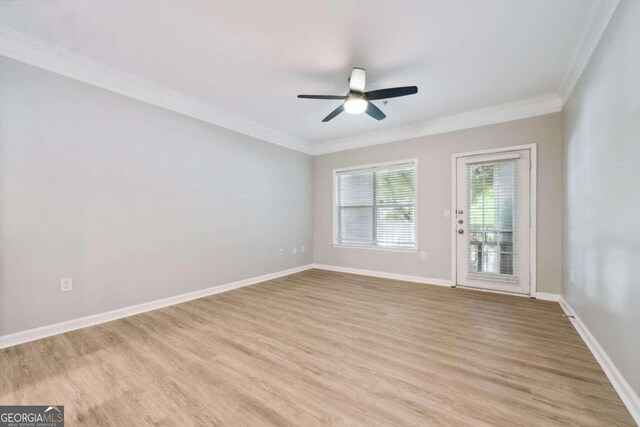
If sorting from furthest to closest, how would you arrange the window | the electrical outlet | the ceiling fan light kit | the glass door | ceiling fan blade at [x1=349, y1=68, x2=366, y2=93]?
the window < the glass door < the ceiling fan light kit < ceiling fan blade at [x1=349, y1=68, x2=366, y2=93] < the electrical outlet

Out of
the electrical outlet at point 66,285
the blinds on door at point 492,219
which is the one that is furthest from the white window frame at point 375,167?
the electrical outlet at point 66,285

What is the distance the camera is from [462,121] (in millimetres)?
3887

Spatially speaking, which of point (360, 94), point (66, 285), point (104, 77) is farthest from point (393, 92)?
point (66, 285)

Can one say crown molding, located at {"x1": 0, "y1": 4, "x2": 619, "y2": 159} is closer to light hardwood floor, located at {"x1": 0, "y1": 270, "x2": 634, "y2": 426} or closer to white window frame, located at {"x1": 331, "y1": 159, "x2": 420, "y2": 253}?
white window frame, located at {"x1": 331, "y1": 159, "x2": 420, "y2": 253}

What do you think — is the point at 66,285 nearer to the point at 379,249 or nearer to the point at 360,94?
the point at 360,94

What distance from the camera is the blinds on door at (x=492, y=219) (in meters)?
3.60

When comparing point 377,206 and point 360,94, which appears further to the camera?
point 377,206

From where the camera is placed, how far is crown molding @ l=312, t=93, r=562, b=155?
334 cm

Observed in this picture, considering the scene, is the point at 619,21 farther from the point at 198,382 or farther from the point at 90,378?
the point at 90,378

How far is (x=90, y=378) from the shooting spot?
1.74 meters

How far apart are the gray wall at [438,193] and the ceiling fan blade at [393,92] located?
191 cm

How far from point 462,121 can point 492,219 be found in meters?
1.53

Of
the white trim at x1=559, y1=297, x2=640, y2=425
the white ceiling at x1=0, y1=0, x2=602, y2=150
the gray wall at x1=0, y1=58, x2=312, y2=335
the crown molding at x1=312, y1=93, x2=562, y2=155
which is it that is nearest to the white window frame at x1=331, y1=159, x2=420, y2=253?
the crown molding at x1=312, y1=93, x2=562, y2=155

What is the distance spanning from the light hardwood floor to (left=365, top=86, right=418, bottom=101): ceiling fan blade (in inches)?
91.2
